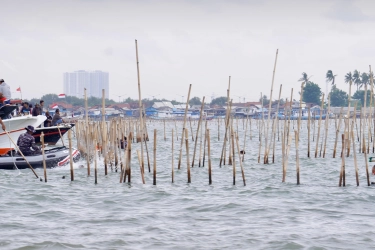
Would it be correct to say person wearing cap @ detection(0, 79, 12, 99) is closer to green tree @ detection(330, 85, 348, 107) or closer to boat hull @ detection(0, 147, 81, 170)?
boat hull @ detection(0, 147, 81, 170)

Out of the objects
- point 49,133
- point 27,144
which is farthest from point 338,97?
point 27,144

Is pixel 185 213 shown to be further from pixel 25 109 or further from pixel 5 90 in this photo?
pixel 25 109

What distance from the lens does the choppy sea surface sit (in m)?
10.3

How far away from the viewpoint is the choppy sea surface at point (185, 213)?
10.3m

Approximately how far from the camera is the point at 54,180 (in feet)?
56.0

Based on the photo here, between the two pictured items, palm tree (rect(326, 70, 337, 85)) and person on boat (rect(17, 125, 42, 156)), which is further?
palm tree (rect(326, 70, 337, 85))

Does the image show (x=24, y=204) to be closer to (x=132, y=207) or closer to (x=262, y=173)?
(x=132, y=207)

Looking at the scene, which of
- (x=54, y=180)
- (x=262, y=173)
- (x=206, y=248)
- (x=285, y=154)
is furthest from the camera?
(x=262, y=173)

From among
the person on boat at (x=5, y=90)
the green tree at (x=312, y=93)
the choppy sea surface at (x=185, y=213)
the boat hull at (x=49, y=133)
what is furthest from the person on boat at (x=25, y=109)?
the green tree at (x=312, y=93)

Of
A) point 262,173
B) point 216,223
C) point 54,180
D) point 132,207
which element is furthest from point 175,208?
point 262,173

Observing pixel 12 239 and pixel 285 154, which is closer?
pixel 12 239

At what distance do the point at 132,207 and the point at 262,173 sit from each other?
7043 mm

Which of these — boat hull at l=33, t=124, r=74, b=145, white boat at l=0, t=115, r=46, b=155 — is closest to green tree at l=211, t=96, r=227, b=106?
boat hull at l=33, t=124, r=74, b=145

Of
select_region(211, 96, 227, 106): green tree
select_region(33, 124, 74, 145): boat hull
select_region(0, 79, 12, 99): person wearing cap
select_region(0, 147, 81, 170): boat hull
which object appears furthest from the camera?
select_region(211, 96, 227, 106): green tree
